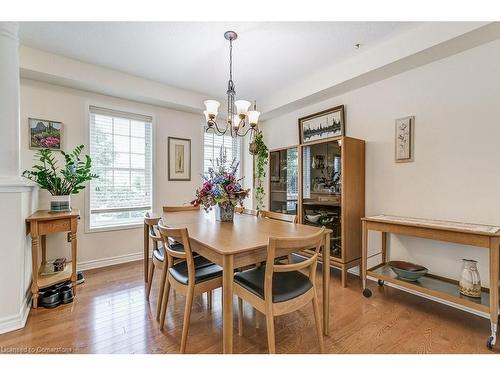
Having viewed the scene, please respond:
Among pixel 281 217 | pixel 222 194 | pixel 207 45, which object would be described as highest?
pixel 207 45

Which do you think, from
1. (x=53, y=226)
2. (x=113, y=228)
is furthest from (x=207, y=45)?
(x=113, y=228)

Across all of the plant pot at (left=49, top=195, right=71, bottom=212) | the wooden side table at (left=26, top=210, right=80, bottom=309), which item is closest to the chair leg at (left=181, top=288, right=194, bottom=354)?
the wooden side table at (left=26, top=210, right=80, bottom=309)

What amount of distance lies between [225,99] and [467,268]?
3685 millimetres

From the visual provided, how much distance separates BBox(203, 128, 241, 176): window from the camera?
4.14 meters

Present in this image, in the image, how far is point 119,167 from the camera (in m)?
3.35

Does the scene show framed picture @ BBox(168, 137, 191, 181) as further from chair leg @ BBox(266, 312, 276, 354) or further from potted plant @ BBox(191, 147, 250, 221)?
chair leg @ BBox(266, 312, 276, 354)

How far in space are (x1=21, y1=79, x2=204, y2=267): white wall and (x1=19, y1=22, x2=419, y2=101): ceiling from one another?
0.52 metres

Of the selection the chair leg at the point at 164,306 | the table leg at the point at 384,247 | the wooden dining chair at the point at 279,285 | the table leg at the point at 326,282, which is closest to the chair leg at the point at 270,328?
the wooden dining chair at the point at 279,285

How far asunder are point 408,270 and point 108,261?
3628mm

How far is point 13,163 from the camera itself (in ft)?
6.25

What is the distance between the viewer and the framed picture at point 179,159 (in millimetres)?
3750

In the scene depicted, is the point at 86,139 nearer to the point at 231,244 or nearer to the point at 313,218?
the point at 231,244
